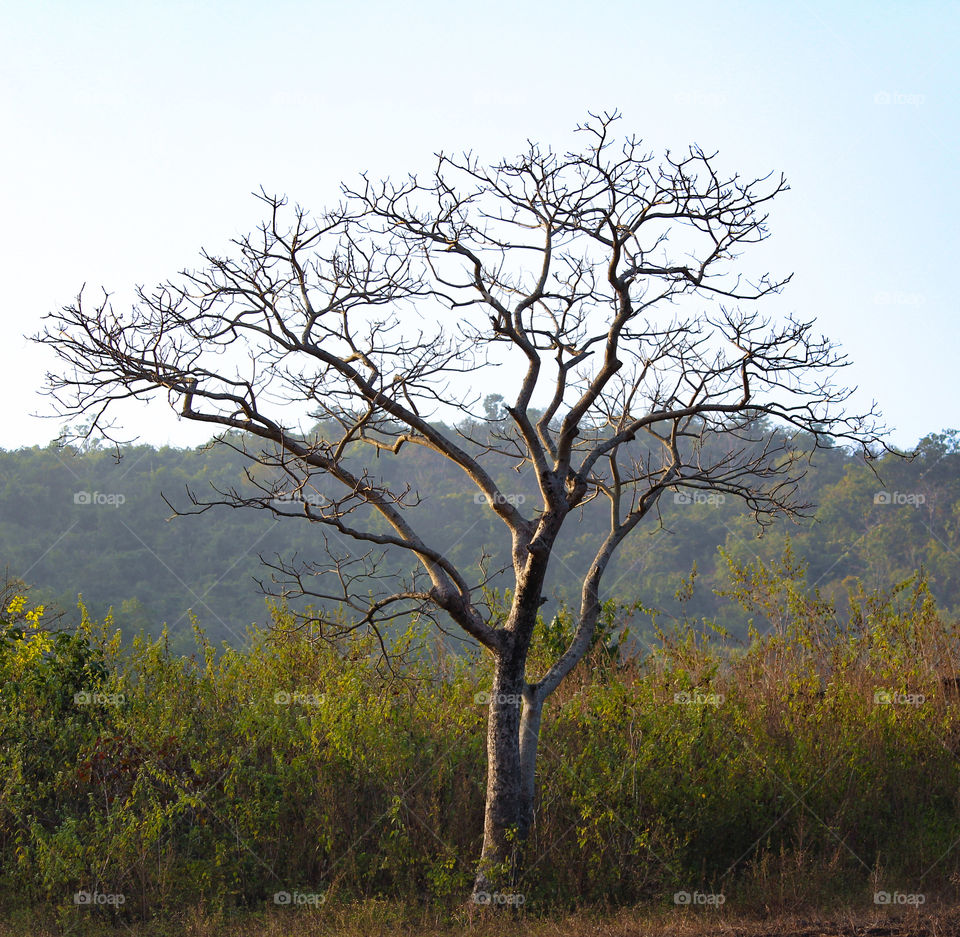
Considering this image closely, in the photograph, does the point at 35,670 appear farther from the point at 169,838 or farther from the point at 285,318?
the point at 285,318

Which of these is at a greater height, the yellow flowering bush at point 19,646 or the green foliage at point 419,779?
the yellow flowering bush at point 19,646

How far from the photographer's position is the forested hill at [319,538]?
31266mm

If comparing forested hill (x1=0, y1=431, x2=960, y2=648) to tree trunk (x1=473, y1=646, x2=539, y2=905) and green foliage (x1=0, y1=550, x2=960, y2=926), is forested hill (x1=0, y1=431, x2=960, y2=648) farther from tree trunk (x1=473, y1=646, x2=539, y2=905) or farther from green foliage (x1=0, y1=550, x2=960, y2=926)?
tree trunk (x1=473, y1=646, x2=539, y2=905)

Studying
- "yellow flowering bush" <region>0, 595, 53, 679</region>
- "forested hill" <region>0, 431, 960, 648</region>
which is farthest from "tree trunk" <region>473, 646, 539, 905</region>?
"forested hill" <region>0, 431, 960, 648</region>

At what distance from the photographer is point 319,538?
33688 mm

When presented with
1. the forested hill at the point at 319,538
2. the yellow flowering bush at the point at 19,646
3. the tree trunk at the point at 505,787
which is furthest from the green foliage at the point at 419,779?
the forested hill at the point at 319,538

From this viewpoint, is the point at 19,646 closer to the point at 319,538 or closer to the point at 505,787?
the point at 505,787

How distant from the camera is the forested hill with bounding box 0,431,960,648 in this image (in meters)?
31.3

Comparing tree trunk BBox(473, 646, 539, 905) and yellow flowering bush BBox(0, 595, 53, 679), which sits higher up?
yellow flowering bush BBox(0, 595, 53, 679)

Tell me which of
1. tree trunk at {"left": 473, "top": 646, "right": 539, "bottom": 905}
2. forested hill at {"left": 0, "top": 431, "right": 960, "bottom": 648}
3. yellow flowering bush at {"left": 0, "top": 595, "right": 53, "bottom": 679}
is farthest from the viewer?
forested hill at {"left": 0, "top": 431, "right": 960, "bottom": 648}

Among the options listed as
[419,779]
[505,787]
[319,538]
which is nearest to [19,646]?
[419,779]

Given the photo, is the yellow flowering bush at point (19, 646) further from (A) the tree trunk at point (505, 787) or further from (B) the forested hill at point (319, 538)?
(B) the forested hill at point (319, 538)

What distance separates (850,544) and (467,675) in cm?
→ 2768

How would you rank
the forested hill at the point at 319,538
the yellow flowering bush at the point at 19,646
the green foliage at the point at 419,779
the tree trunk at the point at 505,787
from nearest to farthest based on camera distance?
1. the tree trunk at the point at 505,787
2. the green foliage at the point at 419,779
3. the yellow flowering bush at the point at 19,646
4. the forested hill at the point at 319,538
